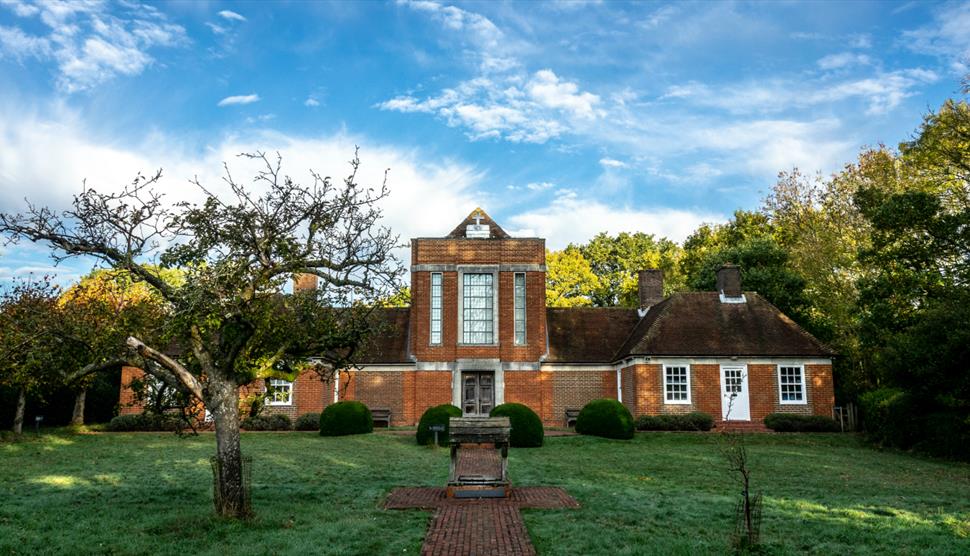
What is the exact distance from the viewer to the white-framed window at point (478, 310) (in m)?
30.9

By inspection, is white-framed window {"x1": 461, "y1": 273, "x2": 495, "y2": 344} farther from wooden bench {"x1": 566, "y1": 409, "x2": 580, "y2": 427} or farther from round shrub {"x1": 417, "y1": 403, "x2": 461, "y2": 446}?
round shrub {"x1": 417, "y1": 403, "x2": 461, "y2": 446}

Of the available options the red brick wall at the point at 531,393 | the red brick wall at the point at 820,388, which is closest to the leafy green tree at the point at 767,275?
the red brick wall at the point at 820,388

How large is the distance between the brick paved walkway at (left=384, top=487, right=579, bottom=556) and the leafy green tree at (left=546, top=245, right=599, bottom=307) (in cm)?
3722

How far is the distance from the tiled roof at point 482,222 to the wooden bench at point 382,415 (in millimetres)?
8542

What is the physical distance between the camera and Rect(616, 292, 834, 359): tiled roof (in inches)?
1148

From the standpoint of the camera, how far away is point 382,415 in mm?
30062

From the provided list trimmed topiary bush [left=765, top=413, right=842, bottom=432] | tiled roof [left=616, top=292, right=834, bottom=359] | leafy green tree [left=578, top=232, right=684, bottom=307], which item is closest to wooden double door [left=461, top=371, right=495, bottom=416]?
tiled roof [left=616, top=292, right=834, bottom=359]

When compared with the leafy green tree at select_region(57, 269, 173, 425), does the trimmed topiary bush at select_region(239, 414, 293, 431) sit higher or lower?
lower

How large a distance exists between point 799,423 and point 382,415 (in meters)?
17.3

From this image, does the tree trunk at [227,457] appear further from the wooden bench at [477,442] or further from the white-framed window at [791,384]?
the white-framed window at [791,384]

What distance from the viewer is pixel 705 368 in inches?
1149

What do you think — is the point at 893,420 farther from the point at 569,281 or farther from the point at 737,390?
the point at 569,281

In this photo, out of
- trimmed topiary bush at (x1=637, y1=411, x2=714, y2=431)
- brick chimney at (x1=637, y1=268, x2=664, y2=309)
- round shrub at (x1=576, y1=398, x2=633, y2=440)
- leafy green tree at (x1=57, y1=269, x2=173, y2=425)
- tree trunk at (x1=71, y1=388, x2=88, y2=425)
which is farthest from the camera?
brick chimney at (x1=637, y1=268, x2=664, y2=309)

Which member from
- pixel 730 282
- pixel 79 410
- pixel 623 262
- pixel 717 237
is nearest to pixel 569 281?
pixel 623 262
